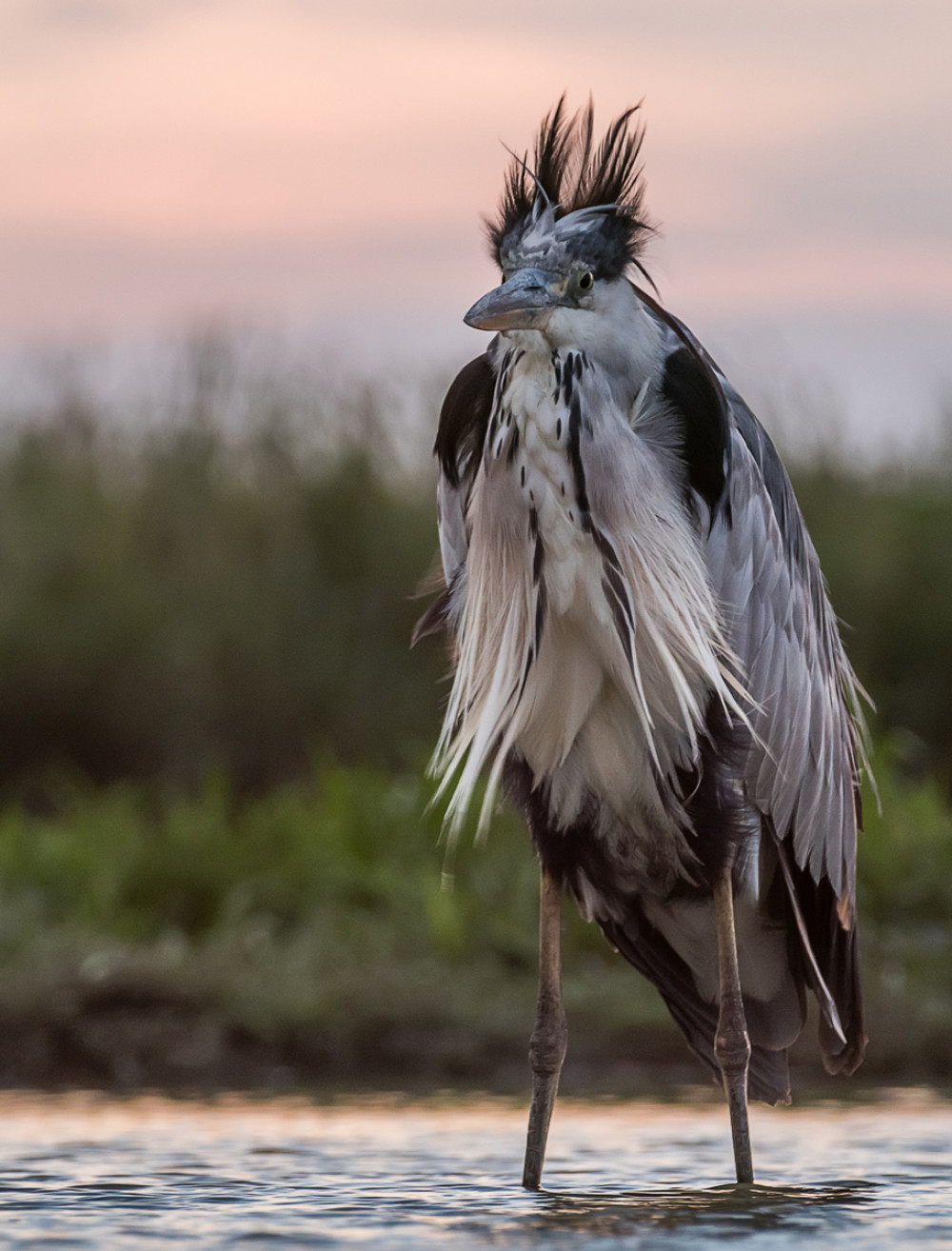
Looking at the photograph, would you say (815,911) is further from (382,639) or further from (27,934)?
(382,639)

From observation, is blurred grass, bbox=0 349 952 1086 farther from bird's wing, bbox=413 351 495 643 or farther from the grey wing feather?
bird's wing, bbox=413 351 495 643

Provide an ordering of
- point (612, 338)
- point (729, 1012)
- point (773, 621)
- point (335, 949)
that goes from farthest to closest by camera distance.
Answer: point (335, 949) → point (773, 621) → point (729, 1012) → point (612, 338)

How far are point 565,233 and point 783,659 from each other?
4.64 feet

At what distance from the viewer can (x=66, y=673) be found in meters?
11.9

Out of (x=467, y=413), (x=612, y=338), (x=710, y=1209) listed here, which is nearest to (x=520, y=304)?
(x=612, y=338)

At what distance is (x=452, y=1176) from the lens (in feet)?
15.9

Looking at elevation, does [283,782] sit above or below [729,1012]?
above

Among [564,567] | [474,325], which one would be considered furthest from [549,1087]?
[474,325]

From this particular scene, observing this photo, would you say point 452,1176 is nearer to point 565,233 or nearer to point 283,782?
point 565,233

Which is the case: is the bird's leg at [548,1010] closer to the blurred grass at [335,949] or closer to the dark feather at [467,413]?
the dark feather at [467,413]

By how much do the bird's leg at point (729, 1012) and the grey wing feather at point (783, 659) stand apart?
332mm

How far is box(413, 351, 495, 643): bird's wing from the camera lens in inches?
182

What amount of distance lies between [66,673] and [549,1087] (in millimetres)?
7535

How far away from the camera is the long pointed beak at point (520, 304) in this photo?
4125mm
